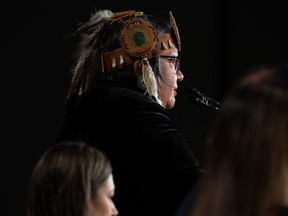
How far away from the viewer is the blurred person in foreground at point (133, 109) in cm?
235

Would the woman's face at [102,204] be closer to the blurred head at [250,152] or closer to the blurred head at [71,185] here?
the blurred head at [71,185]

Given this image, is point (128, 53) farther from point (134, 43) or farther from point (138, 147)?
point (138, 147)

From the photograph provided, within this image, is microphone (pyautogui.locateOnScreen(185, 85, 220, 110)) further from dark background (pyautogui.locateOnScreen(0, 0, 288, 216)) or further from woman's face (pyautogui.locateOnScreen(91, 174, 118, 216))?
dark background (pyautogui.locateOnScreen(0, 0, 288, 216))

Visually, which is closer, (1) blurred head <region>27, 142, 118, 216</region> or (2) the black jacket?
(1) blurred head <region>27, 142, 118, 216</region>

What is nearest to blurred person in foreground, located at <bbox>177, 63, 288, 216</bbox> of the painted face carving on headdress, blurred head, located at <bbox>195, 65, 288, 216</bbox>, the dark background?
blurred head, located at <bbox>195, 65, 288, 216</bbox>

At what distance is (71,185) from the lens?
73.8 inches

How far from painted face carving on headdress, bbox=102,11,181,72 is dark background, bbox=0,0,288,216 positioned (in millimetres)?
1162

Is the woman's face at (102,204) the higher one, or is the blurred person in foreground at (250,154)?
the blurred person in foreground at (250,154)

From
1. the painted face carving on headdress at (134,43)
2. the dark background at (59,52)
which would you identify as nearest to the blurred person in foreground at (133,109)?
the painted face carving on headdress at (134,43)

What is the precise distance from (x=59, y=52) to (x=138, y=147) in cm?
163

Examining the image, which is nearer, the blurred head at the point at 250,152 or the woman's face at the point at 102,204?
the blurred head at the point at 250,152

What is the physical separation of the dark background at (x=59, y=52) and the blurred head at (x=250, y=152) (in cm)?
266

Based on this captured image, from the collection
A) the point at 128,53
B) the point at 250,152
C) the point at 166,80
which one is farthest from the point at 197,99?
the point at 250,152

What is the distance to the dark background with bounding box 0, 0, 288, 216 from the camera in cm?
386
